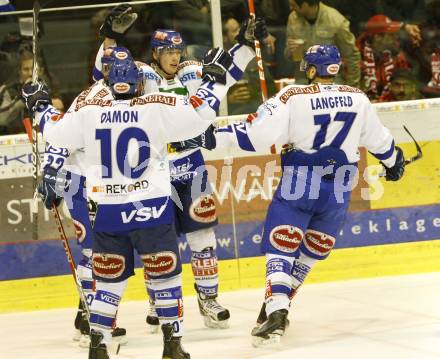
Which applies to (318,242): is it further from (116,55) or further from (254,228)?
(116,55)

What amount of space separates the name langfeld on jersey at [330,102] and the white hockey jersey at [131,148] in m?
0.82

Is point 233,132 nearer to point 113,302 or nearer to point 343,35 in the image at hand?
point 113,302

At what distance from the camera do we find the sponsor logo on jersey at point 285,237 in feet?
18.7

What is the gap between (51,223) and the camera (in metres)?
6.96

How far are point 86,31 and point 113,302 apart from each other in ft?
8.58

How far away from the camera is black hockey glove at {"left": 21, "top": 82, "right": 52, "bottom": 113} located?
5.49 metres

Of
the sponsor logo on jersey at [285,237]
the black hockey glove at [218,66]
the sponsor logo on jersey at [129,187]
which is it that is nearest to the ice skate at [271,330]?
the sponsor logo on jersey at [285,237]

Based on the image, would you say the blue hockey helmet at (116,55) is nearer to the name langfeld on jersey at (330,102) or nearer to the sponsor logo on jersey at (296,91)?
the sponsor logo on jersey at (296,91)

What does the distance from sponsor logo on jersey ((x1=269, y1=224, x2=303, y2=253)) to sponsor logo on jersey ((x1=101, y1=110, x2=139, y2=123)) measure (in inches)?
46.6

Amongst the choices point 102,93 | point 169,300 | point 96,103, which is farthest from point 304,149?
point 96,103

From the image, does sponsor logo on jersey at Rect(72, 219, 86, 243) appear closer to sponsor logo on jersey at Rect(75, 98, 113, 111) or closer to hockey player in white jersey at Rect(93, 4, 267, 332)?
hockey player in white jersey at Rect(93, 4, 267, 332)

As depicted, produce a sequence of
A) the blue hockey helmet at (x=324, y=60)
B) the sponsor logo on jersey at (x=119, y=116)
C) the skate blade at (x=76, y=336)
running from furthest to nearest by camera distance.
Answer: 1. the skate blade at (x=76, y=336)
2. the blue hockey helmet at (x=324, y=60)
3. the sponsor logo on jersey at (x=119, y=116)

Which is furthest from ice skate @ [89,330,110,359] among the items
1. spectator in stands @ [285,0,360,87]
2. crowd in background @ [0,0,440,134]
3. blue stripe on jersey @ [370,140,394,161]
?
spectator in stands @ [285,0,360,87]

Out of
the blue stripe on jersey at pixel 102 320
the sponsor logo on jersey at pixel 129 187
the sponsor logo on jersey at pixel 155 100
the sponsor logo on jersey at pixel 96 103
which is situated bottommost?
the blue stripe on jersey at pixel 102 320
